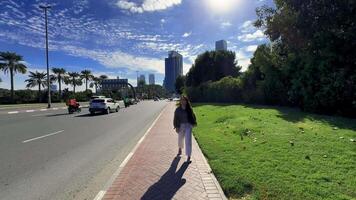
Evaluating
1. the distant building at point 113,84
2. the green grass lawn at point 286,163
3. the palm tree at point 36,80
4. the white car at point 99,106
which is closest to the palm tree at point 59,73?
the palm tree at point 36,80

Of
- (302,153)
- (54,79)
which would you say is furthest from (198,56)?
(302,153)

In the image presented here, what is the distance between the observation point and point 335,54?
59.2 feet

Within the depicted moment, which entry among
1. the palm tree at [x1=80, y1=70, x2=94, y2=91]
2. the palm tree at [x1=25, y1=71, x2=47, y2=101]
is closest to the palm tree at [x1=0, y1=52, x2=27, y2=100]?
the palm tree at [x1=25, y1=71, x2=47, y2=101]

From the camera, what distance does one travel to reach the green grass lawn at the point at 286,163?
572 cm

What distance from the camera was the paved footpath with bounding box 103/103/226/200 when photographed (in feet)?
19.4

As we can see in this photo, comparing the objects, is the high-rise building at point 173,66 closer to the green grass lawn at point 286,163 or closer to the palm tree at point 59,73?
the palm tree at point 59,73

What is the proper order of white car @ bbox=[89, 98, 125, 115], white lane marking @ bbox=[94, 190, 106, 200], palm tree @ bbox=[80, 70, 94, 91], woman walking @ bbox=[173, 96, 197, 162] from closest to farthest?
white lane marking @ bbox=[94, 190, 106, 200]
woman walking @ bbox=[173, 96, 197, 162]
white car @ bbox=[89, 98, 125, 115]
palm tree @ bbox=[80, 70, 94, 91]

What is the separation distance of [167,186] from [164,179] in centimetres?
54

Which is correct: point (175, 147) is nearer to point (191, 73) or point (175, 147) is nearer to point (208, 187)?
point (208, 187)

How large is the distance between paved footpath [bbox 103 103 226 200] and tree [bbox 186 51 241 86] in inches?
2314

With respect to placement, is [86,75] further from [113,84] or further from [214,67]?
[214,67]

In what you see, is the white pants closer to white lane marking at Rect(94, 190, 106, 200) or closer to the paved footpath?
the paved footpath

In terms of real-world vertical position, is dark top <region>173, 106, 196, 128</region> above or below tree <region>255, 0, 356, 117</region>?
below

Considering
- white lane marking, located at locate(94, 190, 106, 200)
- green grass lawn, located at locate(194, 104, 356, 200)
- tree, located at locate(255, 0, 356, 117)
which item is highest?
tree, located at locate(255, 0, 356, 117)
